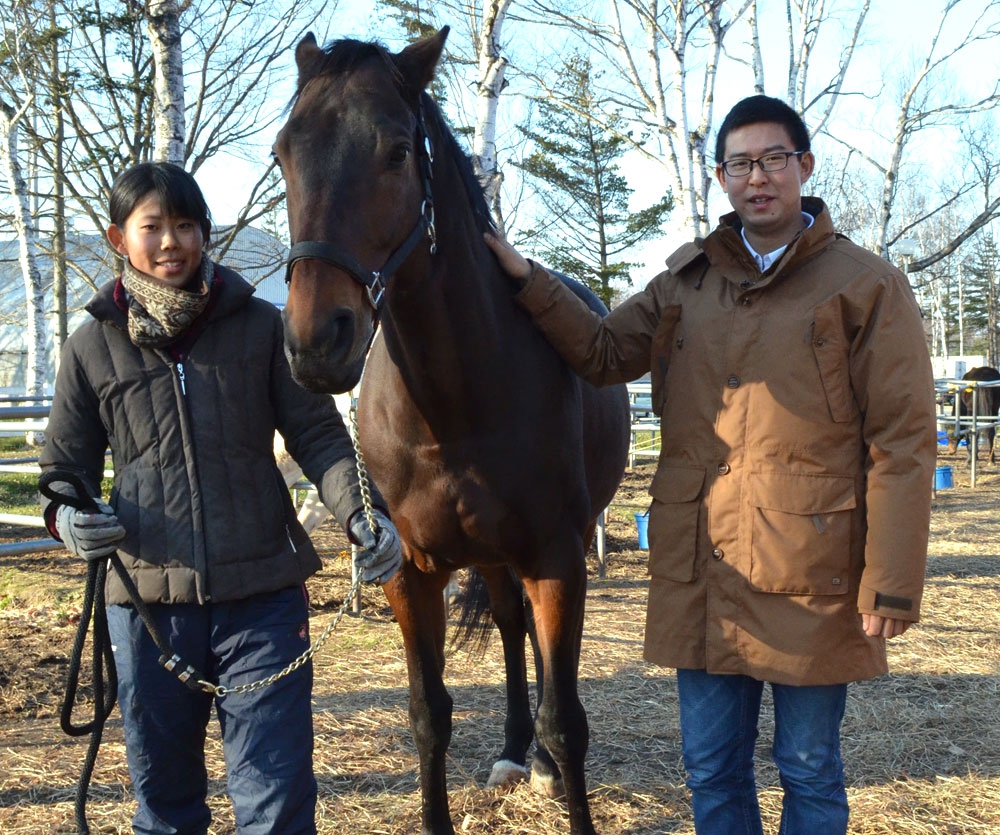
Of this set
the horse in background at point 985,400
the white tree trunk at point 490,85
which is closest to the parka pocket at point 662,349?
the white tree trunk at point 490,85

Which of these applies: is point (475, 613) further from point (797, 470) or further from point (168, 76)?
point (168, 76)

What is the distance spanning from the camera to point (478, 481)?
258 cm

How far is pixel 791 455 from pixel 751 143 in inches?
26.8

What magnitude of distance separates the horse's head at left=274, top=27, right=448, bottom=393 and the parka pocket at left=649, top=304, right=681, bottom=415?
2.02ft

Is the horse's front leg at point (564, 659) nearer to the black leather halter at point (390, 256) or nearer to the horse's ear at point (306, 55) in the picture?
the black leather halter at point (390, 256)

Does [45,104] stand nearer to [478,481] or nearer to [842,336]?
[478,481]

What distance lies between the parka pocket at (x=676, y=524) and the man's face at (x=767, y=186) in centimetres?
56

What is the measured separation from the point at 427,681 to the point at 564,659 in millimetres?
471

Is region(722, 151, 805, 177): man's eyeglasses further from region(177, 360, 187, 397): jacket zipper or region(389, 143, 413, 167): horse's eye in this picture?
region(177, 360, 187, 397): jacket zipper

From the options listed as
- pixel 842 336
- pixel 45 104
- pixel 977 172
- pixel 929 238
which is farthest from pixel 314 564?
pixel 929 238

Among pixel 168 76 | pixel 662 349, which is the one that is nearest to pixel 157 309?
pixel 662 349

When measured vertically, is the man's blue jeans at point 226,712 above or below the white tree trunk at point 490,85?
below

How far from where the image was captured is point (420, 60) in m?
2.17

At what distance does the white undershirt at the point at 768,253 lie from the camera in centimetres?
206
